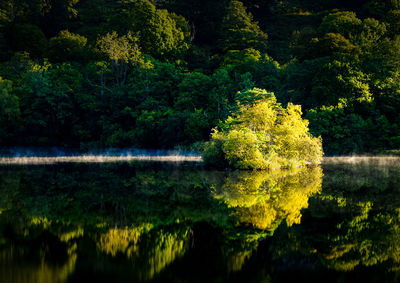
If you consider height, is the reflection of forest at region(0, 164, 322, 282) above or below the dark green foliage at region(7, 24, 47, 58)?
below

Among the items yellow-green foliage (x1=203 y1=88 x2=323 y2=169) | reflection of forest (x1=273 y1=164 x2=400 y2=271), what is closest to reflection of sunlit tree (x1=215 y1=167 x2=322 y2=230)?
reflection of forest (x1=273 y1=164 x2=400 y2=271)

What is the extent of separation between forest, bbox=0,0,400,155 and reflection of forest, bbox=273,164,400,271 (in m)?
19.4

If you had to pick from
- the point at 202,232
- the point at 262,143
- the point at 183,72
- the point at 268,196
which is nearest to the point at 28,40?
the point at 183,72

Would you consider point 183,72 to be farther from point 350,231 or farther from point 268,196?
point 350,231

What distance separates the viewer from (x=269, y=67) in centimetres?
4141

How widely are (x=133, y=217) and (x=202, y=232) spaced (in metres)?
2.39

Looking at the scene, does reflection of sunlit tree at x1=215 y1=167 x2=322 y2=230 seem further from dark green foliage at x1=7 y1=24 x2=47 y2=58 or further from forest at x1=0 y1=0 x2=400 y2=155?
dark green foliage at x1=7 y1=24 x2=47 y2=58

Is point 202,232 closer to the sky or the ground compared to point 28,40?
closer to the ground

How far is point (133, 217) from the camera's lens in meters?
11.3

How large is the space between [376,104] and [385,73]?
2640 mm

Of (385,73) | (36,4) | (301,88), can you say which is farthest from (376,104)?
(36,4)

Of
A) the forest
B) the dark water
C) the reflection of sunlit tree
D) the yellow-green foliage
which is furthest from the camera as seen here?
the forest

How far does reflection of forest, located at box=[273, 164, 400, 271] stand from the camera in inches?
305

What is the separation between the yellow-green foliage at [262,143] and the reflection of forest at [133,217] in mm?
3374
